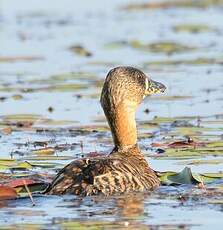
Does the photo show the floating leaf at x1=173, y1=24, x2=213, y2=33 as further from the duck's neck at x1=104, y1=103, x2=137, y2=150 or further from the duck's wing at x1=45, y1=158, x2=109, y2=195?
the duck's wing at x1=45, y1=158, x2=109, y2=195

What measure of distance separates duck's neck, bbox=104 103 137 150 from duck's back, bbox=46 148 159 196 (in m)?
0.82

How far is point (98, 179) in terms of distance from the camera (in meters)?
9.77

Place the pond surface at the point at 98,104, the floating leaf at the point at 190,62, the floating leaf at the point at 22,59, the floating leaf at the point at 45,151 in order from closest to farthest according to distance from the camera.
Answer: the pond surface at the point at 98,104 < the floating leaf at the point at 45,151 < the floating leaf at the point at 190,62 < the floating leaf at the point at 22,59

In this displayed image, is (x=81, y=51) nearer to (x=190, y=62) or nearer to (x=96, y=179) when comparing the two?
(x=190, y=62)

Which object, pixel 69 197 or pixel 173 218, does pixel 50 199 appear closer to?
pixel 69 197

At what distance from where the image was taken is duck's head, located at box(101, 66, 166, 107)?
1104 centimetres

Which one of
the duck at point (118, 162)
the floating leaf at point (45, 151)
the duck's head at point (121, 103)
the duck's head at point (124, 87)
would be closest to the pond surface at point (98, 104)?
the floating leaf at point (45, 151)

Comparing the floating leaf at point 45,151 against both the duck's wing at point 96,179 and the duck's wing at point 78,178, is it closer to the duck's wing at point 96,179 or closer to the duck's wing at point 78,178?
the duck's wing at point 96,179

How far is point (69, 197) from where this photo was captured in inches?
384

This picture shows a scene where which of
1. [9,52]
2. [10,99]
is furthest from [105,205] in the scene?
[9,52]

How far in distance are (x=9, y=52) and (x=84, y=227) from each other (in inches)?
559

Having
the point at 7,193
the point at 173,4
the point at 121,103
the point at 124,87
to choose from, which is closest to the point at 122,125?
the point at 121,103

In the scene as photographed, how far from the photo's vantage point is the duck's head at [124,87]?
11039 millimetres

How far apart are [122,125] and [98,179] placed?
1439 millimetres
